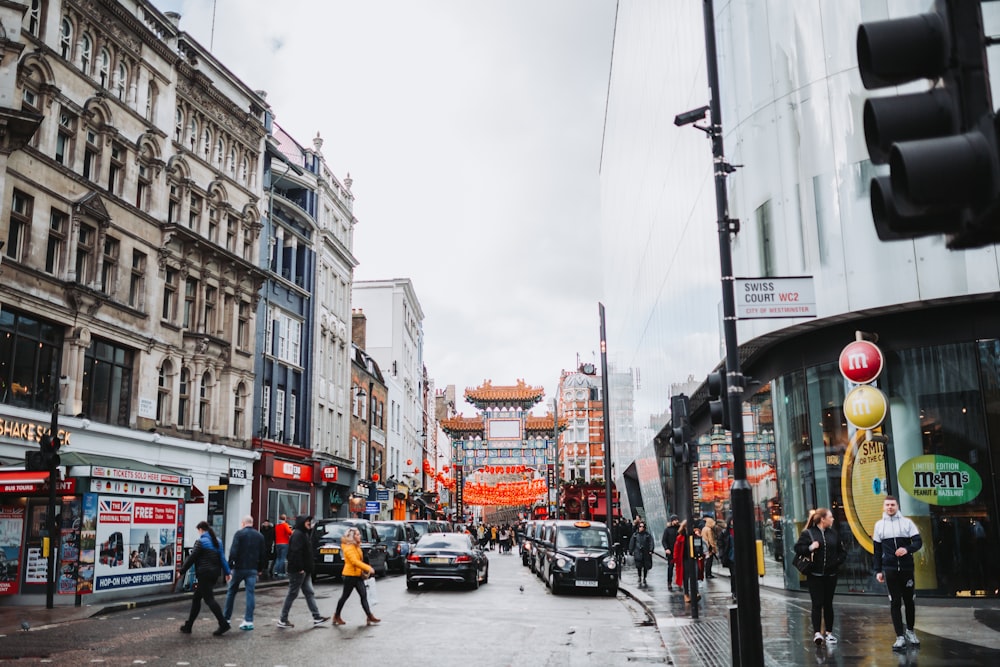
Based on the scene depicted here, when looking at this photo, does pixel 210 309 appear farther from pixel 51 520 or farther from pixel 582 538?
pixel 582 538

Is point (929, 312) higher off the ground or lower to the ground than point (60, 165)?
lower

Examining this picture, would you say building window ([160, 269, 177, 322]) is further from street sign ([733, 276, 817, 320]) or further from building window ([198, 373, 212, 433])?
street sign ([733, 276, 817, 320])

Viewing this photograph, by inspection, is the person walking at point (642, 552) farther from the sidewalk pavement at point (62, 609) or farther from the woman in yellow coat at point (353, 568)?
the woman in yellow coat at point (353, 568)

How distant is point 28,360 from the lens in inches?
909

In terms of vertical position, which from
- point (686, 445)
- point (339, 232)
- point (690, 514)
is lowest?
point (690, 514)

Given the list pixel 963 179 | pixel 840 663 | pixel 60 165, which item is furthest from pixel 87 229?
pixel 963 179

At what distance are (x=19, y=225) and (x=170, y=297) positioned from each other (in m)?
8.05

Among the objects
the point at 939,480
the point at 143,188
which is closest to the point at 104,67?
the point at 143,188

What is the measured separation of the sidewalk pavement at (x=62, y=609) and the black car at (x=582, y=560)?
8.19 metres

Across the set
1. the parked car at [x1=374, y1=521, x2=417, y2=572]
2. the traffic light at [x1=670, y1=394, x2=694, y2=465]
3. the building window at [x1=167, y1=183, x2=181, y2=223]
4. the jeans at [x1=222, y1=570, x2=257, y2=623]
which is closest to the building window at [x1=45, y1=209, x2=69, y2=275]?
the building window at [x1=167, y1=183, x2=181, y2=223]

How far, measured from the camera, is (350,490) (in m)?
48.1

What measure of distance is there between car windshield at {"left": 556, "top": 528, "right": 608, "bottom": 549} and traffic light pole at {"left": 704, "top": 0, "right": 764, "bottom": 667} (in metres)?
13.8

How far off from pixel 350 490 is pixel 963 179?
154ft

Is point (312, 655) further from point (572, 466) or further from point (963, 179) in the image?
point (572, 466)
